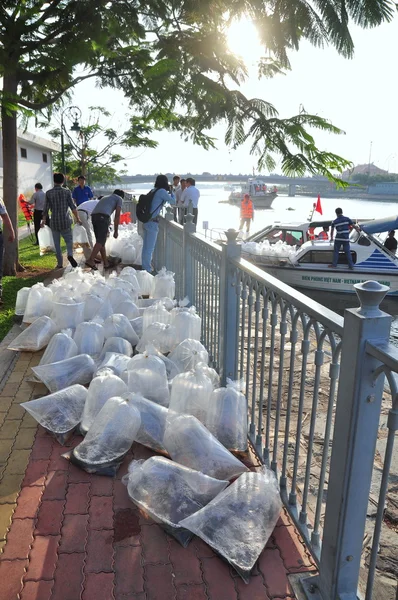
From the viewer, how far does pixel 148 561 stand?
7.09ft

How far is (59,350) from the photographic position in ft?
13.4

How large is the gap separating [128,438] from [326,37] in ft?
10.4

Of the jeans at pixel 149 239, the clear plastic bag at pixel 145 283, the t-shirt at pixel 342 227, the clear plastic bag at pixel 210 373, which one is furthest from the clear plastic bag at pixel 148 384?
the t-shirt at pixel 342 227

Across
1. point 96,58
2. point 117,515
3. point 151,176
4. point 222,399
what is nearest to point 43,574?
point 117,515

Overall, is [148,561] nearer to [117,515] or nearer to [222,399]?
[117,515]

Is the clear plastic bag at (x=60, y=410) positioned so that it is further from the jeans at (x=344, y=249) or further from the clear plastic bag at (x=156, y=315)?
the jeans at (x=344, y=249)

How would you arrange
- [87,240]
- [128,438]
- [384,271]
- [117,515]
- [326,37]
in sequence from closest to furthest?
[117,515] < [128,438] < [326,37] < [87,240] < [384,271]

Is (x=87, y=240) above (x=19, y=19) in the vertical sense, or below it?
below

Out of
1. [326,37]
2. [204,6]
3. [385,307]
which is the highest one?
[204,6]

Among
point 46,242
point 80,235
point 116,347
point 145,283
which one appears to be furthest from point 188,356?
point 46,242

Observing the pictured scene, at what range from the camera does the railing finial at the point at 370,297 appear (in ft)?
4.91

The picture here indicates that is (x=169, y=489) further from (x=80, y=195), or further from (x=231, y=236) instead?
(x=80, y=195)

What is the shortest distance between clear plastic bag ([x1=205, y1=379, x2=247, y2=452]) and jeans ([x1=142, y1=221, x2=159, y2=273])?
209 inches

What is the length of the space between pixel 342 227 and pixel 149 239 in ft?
23.6
